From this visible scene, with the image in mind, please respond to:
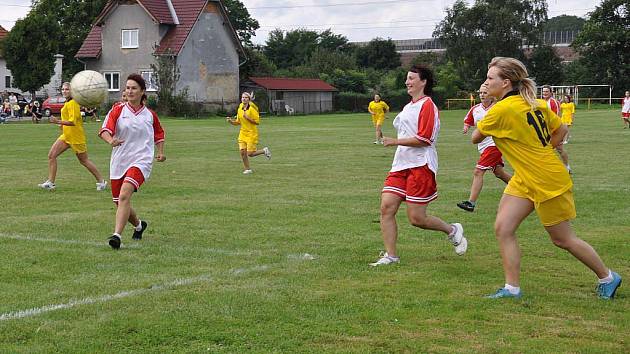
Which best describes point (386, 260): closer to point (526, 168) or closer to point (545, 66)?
point (526, 168)

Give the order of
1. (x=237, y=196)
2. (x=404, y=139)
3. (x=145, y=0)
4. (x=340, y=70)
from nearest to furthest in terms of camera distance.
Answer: (x=404, y=139), (x=237, y=196), (x=145, y=0), (x=340, y=70)

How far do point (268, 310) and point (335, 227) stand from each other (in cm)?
458

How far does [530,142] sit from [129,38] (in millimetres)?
62379

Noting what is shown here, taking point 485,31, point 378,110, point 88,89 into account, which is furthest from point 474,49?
point 88,89

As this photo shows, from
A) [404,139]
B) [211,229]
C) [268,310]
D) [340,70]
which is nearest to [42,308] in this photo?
[268,310]

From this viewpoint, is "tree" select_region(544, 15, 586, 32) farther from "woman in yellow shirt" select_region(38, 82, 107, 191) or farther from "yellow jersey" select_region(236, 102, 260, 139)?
"woman in yellow shirt" select_region(38, 82, 107, 191)

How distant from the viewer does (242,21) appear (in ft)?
349

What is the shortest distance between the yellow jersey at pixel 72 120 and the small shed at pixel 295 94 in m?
56.2

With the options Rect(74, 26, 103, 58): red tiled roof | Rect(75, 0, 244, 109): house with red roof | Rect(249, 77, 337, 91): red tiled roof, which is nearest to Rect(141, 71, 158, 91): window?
Rect(75, 0, 244, 109): house with red roof

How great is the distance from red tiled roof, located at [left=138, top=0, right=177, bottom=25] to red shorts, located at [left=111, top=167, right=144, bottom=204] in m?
56.5

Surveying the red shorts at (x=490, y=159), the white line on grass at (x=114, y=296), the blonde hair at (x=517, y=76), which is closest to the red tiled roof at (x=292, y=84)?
the red shorts at (x=490, y=159)

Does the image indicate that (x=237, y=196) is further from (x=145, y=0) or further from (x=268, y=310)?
(x=145, y=0)

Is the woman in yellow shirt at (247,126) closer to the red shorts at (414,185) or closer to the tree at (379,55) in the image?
the red shorts at (414,185)

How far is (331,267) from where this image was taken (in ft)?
28.1
